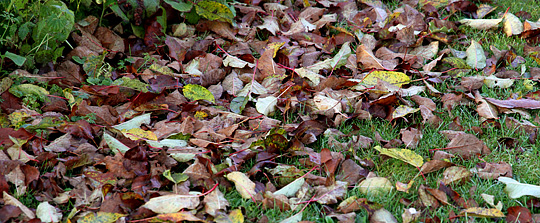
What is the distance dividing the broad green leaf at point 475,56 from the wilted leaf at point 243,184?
185 cm

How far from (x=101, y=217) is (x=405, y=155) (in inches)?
54.8

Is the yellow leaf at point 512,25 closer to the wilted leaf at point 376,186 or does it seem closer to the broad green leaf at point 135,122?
the wilted leaf at point 376,186

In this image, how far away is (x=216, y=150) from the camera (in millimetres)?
2344

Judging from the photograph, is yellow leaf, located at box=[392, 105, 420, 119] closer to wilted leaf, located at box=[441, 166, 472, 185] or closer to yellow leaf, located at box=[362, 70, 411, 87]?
yellow leaf, located at box=[362, 70, 411, 87]

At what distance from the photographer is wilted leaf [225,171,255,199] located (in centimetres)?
211

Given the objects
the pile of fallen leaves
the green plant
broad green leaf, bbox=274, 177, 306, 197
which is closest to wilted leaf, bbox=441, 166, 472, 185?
the pile of fallen leaves

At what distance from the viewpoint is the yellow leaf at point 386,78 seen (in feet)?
9.41

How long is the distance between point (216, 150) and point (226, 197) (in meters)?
0.29

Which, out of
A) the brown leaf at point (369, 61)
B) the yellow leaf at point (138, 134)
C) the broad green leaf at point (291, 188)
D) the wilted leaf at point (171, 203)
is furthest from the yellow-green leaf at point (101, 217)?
the brown leaf at point (369, 61)

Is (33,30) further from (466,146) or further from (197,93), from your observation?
(466,146)

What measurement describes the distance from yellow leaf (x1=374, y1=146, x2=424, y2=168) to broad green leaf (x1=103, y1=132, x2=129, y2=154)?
1.22 metres

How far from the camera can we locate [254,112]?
105 inches

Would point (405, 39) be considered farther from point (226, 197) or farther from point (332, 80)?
point (226, 197)

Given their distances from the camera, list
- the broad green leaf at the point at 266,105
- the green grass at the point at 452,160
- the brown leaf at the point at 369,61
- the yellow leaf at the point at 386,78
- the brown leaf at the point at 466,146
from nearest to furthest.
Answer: the green grass at the point at 452,160 → the brown leaf at the point at 466,146 → the broad green leaf at the point at 266,105 → the yellow leaf at the point at 386,78 → the brown leaf at the point at 369,61
